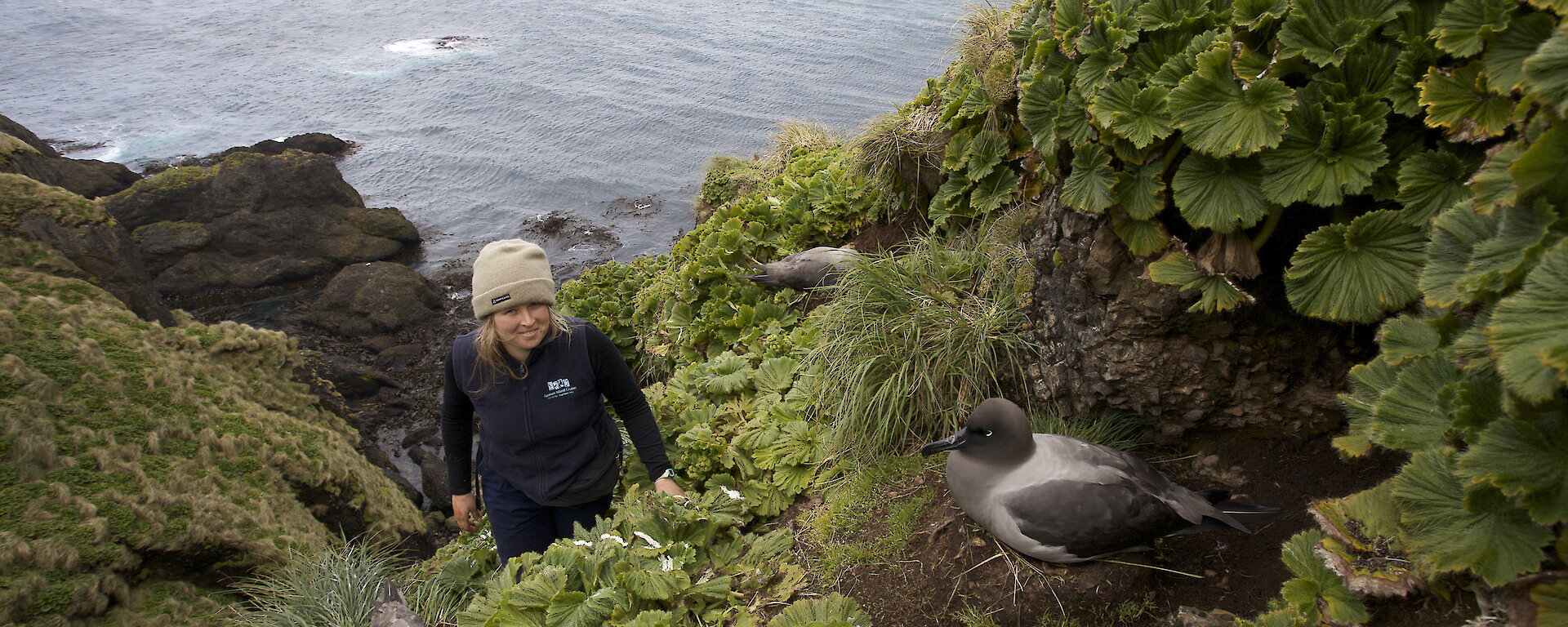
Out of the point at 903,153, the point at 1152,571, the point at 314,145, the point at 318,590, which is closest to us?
the point at 1152,571

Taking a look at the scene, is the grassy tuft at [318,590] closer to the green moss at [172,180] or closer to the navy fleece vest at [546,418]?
the navy fleece vest at [546,418]

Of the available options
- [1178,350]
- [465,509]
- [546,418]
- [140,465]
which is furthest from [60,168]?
[1178,350]

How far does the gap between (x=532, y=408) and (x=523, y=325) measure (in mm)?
411

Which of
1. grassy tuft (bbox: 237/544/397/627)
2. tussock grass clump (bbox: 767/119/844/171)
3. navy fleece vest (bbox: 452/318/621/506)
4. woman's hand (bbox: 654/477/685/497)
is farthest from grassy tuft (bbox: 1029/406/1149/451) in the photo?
tussock grass clump (bbox: 767/119/844/171)

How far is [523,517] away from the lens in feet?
13.0

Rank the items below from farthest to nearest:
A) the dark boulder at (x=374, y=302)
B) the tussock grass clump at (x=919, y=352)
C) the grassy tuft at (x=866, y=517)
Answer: the dark boulder at (x=374, y=302) < the tussock grass clump at (x=919, y=352) < the grassy tuft at (x=866, y=517)

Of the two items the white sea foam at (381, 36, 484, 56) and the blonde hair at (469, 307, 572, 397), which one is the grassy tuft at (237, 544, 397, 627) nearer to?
the blonde hair at (469, 307, 572, 397)

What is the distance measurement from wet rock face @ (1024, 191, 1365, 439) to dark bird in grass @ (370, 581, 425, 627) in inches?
137

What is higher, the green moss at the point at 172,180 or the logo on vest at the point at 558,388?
the logo on vest at the point at 558,388

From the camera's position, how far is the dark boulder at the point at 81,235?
7.47m

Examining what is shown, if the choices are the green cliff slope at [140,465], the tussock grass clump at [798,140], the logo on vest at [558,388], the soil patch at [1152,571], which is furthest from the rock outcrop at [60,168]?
the soil patch at [1152,571]

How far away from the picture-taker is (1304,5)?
2639 mm

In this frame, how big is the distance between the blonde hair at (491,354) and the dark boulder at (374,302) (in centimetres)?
1034

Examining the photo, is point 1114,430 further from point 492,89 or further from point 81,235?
point 492,89
